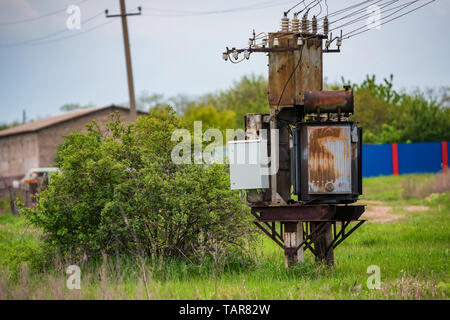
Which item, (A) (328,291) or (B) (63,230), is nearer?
(A) (328,291)

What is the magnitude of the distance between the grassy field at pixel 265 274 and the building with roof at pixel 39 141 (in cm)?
2785

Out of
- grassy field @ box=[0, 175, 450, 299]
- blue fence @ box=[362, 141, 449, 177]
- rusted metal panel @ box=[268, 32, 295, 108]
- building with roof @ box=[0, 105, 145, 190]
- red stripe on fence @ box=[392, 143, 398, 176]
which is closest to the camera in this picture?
grassy field @ box=[0, 175, 450, 299]

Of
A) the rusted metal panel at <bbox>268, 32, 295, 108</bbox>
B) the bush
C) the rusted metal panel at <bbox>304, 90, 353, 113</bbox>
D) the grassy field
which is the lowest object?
the grassy field

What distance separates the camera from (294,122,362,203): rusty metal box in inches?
464

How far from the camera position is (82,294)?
9.73m

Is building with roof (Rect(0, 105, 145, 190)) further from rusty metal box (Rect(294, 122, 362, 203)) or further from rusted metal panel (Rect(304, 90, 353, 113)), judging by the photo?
rusty metal box (Rect(294, 122, 362, 203))

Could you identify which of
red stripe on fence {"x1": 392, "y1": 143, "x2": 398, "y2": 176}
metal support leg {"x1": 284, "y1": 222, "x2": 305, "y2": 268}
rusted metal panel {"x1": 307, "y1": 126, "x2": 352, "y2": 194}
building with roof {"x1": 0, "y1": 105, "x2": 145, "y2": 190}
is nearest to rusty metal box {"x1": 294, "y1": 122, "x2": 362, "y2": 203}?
rusted metal panel {"x1": 307, "y1": 126, "x2": 352, "y2": 194}

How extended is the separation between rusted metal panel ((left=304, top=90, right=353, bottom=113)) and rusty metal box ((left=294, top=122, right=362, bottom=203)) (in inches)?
11.7

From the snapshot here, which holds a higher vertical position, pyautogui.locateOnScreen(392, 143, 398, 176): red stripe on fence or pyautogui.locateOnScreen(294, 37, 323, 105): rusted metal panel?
pyautogui.locateOnScreen(294, 37, 323, 105): rusted metal panel

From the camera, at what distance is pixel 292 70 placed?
1288 cm

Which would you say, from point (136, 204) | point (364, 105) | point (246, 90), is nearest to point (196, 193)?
point (136, 204)

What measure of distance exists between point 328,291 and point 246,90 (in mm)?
63404

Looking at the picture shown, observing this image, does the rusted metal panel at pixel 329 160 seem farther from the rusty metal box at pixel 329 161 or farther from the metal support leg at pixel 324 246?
the metal support leg at pixel 324 246
